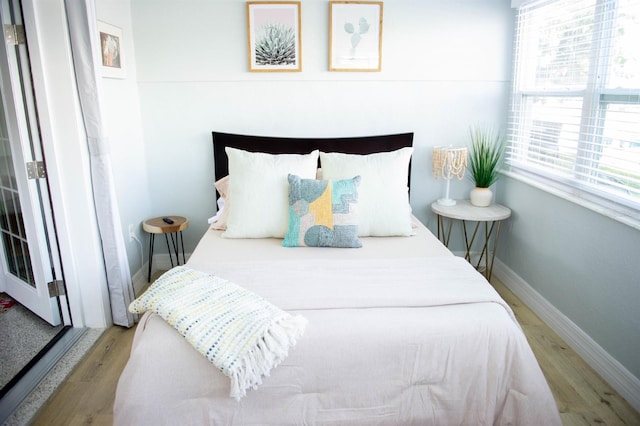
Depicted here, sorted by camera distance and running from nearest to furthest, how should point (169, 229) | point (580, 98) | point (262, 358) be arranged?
point (262, 358)
point (580, 98)
point (169, 229)

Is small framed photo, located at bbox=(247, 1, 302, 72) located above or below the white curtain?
above

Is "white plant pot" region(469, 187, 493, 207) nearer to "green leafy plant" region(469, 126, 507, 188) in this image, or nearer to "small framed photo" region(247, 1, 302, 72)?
"green leafy plant" region(469, 126, 507, 188)

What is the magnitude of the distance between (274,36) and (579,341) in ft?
9.11

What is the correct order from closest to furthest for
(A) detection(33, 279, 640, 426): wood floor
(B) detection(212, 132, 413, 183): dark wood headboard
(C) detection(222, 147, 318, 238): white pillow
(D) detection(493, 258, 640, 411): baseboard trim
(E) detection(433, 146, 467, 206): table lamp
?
(A) detection(33, 279, 640, 426): wood floor < (D) detection(493, 258, 640, 411): baseboard trim < (C) detection(222, 147, 318, 238): white pillow < (E) detection(433, 146, 467, 206): table lamp < (B) detection(212, 132, 413, 183): dark wood headboard

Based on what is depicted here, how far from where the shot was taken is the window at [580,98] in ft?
7.62

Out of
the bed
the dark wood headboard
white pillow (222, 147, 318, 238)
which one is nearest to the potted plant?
the dark wood headboard

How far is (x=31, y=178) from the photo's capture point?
99.4 inches

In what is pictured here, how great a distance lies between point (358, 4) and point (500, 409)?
2734 millimetres

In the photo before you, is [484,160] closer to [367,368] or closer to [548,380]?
[548,380]

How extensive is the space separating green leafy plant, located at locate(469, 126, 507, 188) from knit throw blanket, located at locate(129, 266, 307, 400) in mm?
2206

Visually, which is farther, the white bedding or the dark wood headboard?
the dark wood headboard

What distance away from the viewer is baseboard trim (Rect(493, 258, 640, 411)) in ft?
7.30

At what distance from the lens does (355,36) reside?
11.0ft

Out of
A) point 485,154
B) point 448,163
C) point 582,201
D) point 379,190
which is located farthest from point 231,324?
point 485,154
